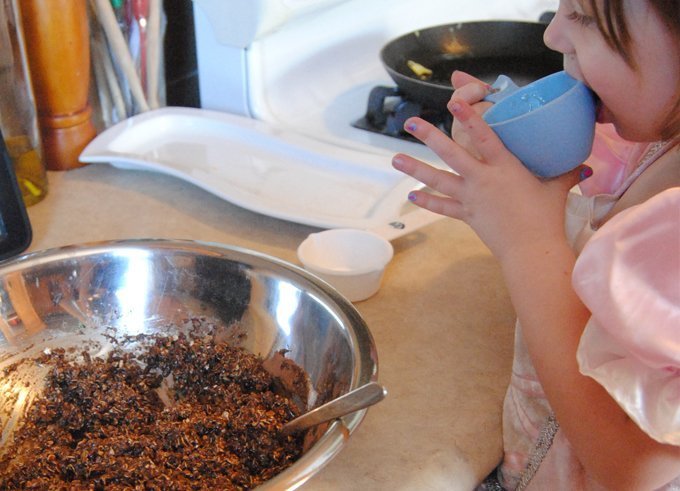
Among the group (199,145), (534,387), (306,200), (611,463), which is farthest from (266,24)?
(611,463)

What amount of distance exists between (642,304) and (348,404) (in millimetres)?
211

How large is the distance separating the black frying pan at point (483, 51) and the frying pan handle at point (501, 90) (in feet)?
1.90

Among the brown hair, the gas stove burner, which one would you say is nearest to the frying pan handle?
the brown hair

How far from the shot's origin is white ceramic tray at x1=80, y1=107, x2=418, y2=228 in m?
0.99

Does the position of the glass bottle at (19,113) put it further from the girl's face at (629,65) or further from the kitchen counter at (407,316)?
the girl's face at (629,65)

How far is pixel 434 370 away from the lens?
73 centimetres

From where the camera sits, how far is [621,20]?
0.57 metres

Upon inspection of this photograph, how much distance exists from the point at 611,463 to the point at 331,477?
0.69ft

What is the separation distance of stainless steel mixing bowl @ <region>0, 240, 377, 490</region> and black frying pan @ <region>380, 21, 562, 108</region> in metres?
0.68

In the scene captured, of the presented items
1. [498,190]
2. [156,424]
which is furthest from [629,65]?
[156,424]

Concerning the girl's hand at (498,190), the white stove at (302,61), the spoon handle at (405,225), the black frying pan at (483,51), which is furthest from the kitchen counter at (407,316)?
the black frying pan at (483,51)

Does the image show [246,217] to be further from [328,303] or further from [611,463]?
[611,463]

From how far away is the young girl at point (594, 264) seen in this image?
0.51 metres

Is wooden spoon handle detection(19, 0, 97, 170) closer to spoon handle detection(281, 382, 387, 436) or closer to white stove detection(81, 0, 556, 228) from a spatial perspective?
white stove detection(81, 0, 556, 228)
